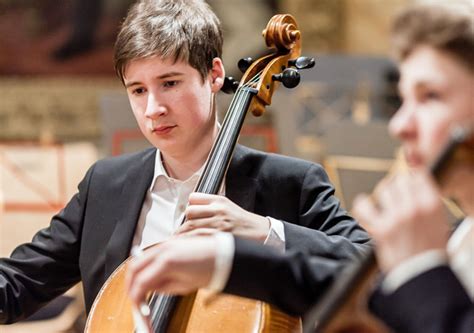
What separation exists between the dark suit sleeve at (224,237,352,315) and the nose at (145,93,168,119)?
61cm

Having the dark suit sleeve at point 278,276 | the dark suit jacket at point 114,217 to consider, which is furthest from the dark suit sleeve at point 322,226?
the dark suit sleeve at point 278,276

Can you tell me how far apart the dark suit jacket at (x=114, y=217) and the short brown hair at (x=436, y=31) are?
70cm

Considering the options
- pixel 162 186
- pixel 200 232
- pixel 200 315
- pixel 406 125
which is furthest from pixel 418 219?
pixel 162 186

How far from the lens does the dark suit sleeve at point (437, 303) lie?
1.08 metres

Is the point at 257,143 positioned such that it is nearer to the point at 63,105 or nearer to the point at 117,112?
the point at 117,112

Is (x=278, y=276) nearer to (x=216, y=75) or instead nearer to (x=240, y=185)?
(x=240, y=185)

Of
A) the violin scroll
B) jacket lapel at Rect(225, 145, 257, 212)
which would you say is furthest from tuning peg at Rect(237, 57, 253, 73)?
jacket lapel at Rect(225, 145, 257, 212)

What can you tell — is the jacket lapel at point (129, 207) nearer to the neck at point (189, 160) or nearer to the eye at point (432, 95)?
the neck at point (189, 160)

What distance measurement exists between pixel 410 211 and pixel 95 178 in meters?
1.28

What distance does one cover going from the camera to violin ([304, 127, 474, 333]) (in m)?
1.06

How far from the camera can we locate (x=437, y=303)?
1.08 metres

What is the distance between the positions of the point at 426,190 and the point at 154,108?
94cm

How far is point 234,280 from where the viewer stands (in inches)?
51.8

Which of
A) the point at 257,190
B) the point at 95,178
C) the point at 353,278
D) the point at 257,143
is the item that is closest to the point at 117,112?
the point at 257,143
